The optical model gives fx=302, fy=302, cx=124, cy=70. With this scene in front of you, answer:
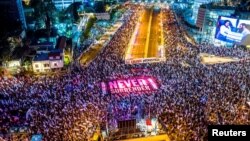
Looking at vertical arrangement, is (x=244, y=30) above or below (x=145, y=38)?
above

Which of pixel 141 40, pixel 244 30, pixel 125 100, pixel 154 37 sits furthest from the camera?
pixel 154 37

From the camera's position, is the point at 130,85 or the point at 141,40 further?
the point at 141,40

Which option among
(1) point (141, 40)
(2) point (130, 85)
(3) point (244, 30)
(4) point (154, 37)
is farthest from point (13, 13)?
(3) point (244, 30)

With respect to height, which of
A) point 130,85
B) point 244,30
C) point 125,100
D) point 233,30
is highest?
point 244,30

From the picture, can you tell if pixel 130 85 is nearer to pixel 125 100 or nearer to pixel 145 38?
pixel 125 100

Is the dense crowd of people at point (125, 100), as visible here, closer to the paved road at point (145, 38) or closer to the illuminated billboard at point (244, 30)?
the illuminated billboard at point (244, 30)

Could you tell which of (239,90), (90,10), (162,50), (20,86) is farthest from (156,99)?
(90,10)

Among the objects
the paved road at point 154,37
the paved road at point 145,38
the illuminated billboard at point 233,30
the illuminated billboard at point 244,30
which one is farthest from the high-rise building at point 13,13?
the illuminated billboard at point 244,30

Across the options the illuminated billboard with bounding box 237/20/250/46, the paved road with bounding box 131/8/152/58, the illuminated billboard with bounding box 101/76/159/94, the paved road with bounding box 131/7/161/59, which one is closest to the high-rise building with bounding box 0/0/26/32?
the paved road with bounding box 131/8/152/58
